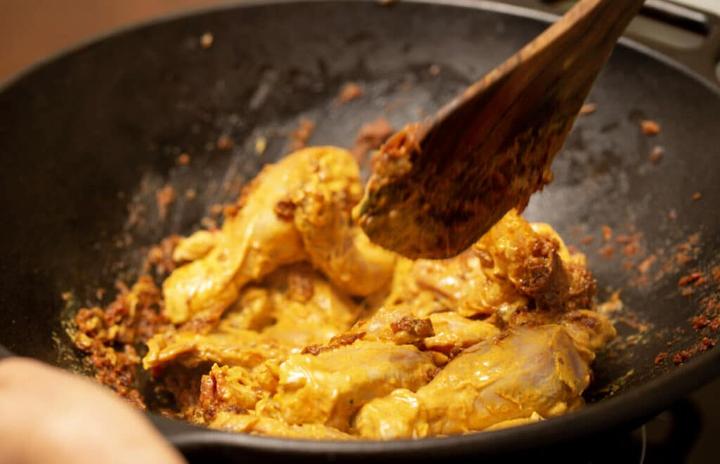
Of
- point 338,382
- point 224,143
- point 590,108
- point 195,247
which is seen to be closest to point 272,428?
point 338,382

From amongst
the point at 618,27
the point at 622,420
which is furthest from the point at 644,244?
the point at 622,420

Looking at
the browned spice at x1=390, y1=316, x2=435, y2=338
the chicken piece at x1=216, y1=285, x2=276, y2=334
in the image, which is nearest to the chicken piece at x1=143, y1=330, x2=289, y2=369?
the chicken piece at x1=216, y1=285, x2=276, y2=334

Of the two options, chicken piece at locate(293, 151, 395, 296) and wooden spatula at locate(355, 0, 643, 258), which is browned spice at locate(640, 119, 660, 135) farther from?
chicken piece at locate(293, 151, 395, 296)

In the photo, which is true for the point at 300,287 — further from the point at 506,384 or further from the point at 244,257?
the point at 506,384

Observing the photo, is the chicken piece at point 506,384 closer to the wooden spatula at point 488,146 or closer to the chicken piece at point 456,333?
the chicken piece at point 456,333

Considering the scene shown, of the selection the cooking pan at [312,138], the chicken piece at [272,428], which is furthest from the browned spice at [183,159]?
the chicken piece at [272,428]

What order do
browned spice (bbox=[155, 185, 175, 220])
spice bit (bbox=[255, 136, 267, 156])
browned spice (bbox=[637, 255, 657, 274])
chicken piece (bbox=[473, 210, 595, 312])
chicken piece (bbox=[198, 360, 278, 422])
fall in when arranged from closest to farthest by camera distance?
chicken piece (bbox=[198, 360, 278, 422]) → chicken piece (bbox=[473, 210, 595, 312]) → browned spice (bbox=[637, 255, 657, 274]) → browned spice (bbox=[155, 185, 175, 220]) → spice bit (bbox=[255, 136, 267, 156])
